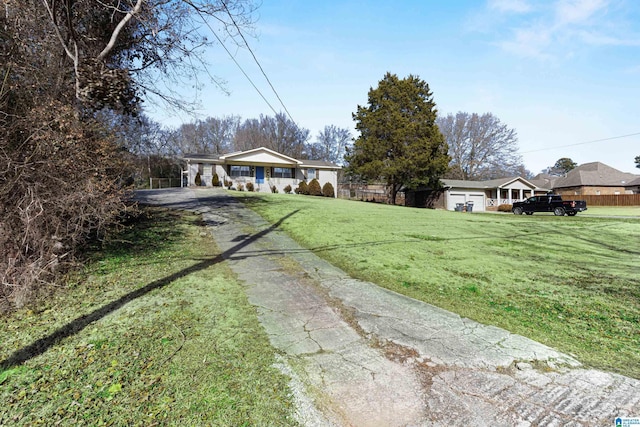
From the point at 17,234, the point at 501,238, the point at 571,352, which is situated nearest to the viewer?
the point at 571,352

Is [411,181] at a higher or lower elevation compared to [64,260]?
higher

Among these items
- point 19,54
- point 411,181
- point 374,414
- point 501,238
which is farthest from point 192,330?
point 411,181

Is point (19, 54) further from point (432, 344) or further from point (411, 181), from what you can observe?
point (411, 181)

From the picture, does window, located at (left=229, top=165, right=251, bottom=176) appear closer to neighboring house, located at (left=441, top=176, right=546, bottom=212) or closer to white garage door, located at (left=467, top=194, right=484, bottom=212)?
neighboring house, located at (left=441, top=176, right=546, bottom=212)

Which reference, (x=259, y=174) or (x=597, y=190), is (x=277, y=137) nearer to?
(x=259, y=174)

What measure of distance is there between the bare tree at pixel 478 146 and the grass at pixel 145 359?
43611 millimetres

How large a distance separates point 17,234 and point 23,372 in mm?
2119

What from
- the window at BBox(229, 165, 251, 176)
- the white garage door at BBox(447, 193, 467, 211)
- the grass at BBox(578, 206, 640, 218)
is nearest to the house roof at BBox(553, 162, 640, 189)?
the grass at BBox(578, 206, 640, 218)

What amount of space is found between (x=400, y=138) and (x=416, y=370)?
2482 centimetres

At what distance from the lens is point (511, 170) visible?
44312 mm

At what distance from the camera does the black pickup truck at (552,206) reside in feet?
69.2

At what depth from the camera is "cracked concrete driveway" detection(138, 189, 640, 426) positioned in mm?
2084

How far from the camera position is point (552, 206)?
22000 mm

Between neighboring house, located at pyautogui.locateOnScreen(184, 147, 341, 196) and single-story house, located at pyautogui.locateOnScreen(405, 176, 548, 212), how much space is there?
9940mm
